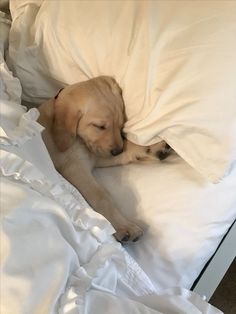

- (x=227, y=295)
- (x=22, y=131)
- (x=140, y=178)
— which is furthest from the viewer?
(x=227, y=295)

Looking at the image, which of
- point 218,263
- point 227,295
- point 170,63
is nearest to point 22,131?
point 170,63

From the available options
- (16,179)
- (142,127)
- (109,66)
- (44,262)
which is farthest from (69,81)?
(44,262)

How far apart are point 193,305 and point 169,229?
7.9 inches

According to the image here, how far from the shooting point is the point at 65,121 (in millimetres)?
1288

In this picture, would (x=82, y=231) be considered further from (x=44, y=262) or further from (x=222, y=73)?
(x=222, y=73)

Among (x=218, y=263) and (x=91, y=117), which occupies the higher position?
(x=91, y=117)

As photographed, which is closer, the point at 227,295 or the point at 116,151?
the point at 116,151

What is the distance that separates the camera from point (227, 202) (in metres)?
1.12

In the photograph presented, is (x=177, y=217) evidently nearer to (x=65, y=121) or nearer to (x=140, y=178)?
(x=140, y=178)

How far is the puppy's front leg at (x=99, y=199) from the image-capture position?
110cm

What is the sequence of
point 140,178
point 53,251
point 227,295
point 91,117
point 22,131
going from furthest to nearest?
point 227,295 → point 91,117 → point 140,178 → point 22,131 → point 53,251

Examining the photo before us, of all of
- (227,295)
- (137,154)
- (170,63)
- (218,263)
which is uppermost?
(170,63)

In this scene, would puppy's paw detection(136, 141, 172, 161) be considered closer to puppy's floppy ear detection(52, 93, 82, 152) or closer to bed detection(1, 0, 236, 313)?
bed detection(1, 0, 236, 313)

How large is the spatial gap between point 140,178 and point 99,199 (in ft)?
0.34
